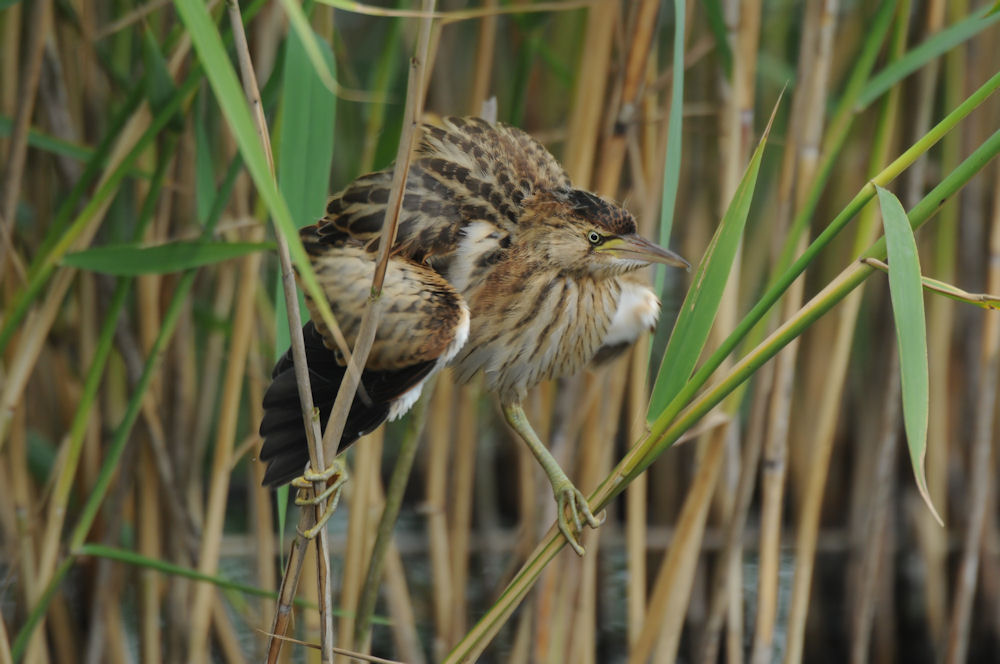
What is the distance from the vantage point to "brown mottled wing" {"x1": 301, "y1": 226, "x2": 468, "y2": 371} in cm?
133

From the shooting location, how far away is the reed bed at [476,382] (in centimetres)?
120

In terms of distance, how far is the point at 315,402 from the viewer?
4.46ft

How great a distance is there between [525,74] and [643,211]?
1.06ft

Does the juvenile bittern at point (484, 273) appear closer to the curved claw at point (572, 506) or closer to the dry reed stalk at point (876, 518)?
the curved claw at point (572, 506)

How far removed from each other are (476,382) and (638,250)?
16.1 inches

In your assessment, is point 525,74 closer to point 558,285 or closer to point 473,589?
point 558,285

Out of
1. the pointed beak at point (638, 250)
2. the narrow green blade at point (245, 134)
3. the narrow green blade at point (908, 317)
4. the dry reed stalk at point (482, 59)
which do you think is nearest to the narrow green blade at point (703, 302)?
the narrow green blade at point (908, 317)

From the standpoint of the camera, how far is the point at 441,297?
4.50 ft

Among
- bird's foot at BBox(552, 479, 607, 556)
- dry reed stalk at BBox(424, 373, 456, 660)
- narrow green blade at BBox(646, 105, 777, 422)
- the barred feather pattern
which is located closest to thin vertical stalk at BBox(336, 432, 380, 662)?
dry reed stalk at BBox(424, 373, 456, 660)

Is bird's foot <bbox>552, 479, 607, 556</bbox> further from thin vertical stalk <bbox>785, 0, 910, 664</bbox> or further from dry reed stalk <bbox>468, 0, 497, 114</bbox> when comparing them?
dry reed stalk <bbox>468, 0, 497, 114</bbox>

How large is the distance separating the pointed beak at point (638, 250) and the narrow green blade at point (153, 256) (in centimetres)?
55

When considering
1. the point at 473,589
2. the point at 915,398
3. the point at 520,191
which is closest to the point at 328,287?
the point at 520,191

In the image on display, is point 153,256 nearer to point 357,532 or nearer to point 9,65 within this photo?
point 357,532

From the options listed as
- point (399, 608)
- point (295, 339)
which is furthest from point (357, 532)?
point (295, 339)
